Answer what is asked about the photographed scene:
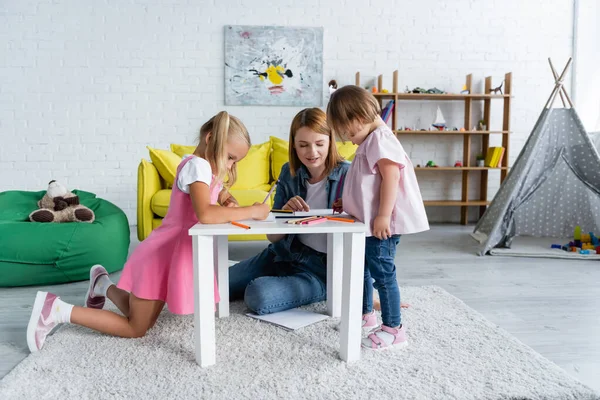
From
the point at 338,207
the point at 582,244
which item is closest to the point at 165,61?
the point at 338,207

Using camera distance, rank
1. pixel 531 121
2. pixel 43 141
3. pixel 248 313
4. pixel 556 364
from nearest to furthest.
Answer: pixel 556 364 < pixel 248 313 < pixel 43 141 < pixel 531 121

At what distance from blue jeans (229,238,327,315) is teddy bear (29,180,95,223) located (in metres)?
1.03

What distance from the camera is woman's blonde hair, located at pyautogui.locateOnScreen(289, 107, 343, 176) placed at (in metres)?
1.72

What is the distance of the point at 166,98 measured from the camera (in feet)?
14.0

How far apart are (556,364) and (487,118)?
3328 millimetres

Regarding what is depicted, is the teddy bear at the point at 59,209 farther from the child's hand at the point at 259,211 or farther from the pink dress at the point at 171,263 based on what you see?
the child's hand at the point at 259,211

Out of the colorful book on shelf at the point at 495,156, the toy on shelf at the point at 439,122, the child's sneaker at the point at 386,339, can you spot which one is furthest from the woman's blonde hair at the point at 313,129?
the colorful book on shelf at the point at 495,156

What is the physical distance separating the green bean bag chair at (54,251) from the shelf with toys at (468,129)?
8.16 ft

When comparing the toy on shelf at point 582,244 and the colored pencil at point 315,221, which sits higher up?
the colored pencil at point 315,221

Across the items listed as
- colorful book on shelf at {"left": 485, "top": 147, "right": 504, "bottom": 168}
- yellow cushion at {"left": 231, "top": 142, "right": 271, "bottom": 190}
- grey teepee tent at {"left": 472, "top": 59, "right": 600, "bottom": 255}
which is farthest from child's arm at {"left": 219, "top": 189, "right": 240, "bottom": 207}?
colorful book on shelf at {"left": 485, "top": 147, "right": 504, "bottom": 168}

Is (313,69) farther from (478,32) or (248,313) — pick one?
(248,313)

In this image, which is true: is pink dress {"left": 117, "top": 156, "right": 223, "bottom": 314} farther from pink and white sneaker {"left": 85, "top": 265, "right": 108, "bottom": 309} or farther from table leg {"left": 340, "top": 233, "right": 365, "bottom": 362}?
table leg {"left": 340, "top": 233, "right": 365, "bottom": 362}

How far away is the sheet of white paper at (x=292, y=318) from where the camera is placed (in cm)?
168

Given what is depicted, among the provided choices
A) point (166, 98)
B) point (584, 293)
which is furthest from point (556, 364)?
point (166, 98)
